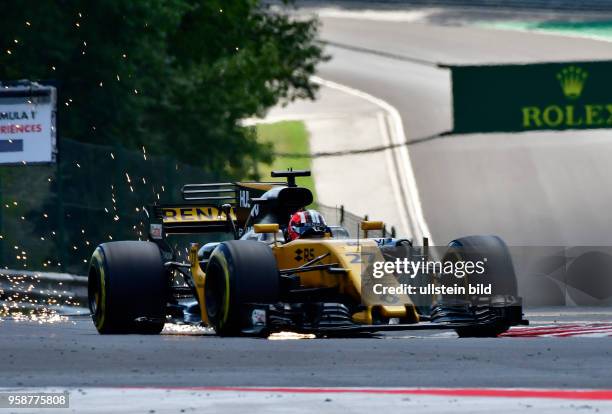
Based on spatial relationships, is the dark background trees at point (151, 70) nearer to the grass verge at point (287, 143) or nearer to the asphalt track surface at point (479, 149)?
the asphalt track surface at point (479, 149)

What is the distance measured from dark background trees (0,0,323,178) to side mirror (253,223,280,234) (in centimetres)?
1785

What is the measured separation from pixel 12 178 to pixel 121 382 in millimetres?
15571

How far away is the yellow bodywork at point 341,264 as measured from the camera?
56.0 ft

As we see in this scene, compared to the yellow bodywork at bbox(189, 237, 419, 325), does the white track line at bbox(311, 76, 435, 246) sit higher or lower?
higher

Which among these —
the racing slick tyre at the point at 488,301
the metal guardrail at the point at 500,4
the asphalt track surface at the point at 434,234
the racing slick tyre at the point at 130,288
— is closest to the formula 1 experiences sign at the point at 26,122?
the asphalt track surface at the point at 434,234

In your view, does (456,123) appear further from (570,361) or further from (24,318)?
(570,361)

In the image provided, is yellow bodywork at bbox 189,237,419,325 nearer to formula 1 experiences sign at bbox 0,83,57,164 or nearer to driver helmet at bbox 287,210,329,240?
driver helmet at bbox 287,210,329,240

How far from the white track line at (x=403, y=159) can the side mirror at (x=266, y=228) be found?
22699mm

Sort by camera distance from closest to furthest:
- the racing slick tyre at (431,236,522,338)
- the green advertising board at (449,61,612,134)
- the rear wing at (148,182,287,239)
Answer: the racing slick tyre at (431,236,522,338) < the rear wing at (148,182,287,239) < the green advertising board at (449,61,612,134)

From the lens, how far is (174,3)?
38.4 meters

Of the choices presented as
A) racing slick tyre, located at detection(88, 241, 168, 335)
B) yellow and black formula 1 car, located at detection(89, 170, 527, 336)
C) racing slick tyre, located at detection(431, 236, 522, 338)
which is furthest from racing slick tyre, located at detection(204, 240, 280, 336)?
racing slick tyre, located at detection(431, 236, 522, 338)

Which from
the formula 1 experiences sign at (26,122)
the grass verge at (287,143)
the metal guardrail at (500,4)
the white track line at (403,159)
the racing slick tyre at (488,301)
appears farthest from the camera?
the metal guardrail at (500,4)

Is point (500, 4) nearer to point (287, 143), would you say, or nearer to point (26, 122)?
point (287, 143)

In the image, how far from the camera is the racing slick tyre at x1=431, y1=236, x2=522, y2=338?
57.0ft
